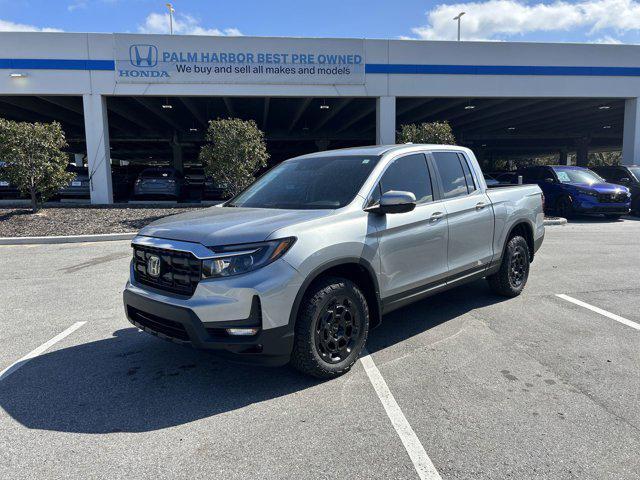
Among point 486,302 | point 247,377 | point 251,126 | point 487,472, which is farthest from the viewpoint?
point 251,126

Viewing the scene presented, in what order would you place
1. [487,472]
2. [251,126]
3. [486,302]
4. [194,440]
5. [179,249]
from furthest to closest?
[251,126], [486,302], [179,249], [194,440], [487,472]

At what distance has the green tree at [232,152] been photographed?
13.5 m

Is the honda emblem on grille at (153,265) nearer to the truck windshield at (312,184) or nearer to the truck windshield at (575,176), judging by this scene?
the truck windshield at (312,184)

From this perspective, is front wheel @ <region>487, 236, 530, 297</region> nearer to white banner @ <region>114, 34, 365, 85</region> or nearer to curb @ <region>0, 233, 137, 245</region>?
curb @ <region>0, 233, 137, 245</region>

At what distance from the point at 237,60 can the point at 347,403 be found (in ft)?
51.5

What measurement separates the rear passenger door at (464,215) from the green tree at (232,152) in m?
9.34

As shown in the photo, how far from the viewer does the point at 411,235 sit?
13.6 feet

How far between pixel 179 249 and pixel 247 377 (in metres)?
1.20

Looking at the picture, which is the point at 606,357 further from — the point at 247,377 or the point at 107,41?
the point at 107,41

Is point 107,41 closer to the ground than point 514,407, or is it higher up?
higher up

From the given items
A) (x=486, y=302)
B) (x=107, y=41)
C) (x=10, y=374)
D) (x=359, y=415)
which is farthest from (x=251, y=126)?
(x=359, y=415)

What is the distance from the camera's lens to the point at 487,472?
2529mm

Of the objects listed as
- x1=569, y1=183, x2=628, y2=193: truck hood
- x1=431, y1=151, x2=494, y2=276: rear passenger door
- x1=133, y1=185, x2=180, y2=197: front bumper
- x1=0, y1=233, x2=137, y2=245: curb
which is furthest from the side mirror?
x1=133, y1=185, x2=180, y2=197: front bumper

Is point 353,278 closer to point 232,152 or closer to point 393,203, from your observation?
point 393,203
